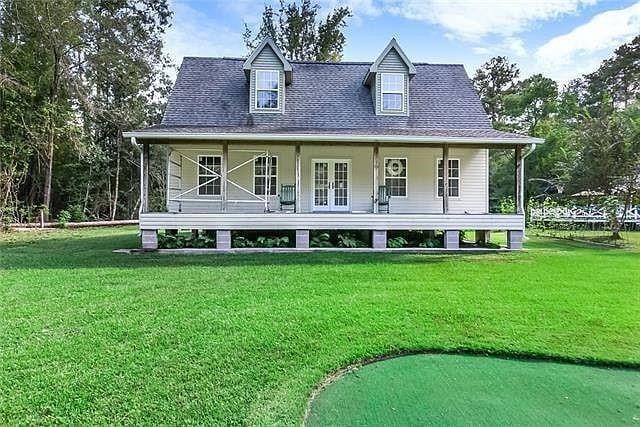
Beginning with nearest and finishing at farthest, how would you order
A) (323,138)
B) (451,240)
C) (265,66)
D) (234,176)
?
(323,138) < (451,240) < (234,176) < (265,66)

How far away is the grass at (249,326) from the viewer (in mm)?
3385

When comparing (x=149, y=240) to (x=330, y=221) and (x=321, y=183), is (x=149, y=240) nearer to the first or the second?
(x=330, y=221)

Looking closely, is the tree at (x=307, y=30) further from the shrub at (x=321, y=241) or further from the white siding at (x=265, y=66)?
the shrub at (x=321, y=241)

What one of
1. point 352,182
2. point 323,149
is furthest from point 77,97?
point 352,182

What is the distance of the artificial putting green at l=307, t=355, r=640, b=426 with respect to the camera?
316 centimetres

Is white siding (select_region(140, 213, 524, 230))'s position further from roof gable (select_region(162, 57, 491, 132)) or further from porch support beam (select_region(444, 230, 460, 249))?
roof gable (select_region(162, 57, 491, 132))

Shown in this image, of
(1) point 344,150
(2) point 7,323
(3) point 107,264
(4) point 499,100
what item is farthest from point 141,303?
(4) point 499,100

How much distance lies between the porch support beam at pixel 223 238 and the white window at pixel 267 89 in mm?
4690

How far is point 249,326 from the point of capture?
4910 millimetres

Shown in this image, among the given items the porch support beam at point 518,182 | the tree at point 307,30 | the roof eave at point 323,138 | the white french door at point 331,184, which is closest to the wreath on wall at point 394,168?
the white french door at point 331,184

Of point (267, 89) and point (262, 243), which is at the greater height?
point (267, 89)

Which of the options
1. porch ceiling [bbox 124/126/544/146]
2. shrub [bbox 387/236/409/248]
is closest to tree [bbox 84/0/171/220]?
porch ceiling [bbox 124/126/544/146]

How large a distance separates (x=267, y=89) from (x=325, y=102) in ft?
6.41

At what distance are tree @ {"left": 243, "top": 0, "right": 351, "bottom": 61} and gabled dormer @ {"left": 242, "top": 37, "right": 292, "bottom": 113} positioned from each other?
51.0 feet
